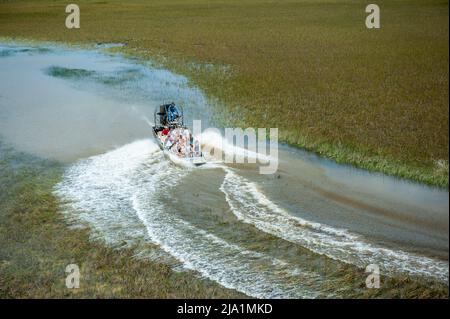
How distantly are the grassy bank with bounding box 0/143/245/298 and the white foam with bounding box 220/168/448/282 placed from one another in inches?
137

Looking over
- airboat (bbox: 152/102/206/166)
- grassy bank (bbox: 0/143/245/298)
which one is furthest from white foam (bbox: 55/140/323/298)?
grassy bank (bbox: 0/143/245/298)

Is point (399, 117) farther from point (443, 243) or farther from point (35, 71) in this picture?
point (35, 71)

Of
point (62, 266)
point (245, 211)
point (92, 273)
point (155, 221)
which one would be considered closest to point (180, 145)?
point (155, 221)

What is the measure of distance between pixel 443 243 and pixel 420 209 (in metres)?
2.54

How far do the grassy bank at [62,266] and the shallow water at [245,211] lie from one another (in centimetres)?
55

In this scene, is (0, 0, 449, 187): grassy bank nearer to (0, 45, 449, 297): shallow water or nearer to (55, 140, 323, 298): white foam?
(0, 45, 449, 297): shallow water

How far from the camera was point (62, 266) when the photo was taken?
14.6 m

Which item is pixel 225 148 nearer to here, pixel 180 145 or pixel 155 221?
pixel 180 145

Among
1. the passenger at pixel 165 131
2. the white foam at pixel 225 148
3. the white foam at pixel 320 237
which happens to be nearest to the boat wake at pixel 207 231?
the white foam at pixel 320 237

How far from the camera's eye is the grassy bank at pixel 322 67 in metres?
Answer: 23.2

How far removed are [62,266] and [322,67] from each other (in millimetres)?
30001

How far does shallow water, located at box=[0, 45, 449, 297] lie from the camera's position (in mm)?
14258

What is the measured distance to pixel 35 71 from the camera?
46.3 metres

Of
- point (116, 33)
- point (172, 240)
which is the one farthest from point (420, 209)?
point (116, 33)
